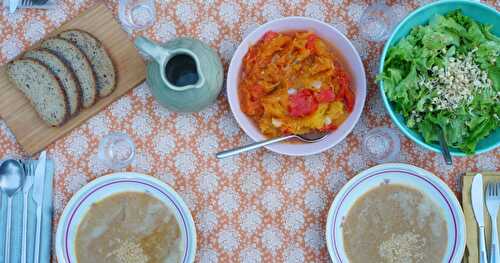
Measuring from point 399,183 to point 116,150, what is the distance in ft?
2.88

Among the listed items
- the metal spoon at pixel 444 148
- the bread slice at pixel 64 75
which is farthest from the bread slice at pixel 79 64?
the metal spoon at pixel 444 148

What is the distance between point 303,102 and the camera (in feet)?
4.93

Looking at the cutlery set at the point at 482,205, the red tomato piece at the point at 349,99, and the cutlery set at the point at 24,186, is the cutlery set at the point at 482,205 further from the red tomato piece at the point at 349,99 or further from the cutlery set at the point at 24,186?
the cutlery set at the point at 24,186

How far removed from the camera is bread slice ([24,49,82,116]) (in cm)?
160

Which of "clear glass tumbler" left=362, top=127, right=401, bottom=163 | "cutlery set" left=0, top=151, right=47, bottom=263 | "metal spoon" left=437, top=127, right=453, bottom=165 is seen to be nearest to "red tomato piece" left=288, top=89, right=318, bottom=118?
"clear glass tumbler" left=362, top=127, right=401, bottom=163

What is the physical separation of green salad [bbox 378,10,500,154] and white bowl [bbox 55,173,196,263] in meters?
0.70

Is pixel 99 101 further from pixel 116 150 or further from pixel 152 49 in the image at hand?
pixel 152 49

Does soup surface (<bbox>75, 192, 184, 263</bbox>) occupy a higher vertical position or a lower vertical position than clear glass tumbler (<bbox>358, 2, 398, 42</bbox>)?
lower

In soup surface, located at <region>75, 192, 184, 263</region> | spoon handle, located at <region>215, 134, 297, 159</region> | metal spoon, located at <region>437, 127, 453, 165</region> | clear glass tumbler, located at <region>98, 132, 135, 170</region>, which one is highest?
metal spoon, located at <region>437, 127, 453, 165</region>

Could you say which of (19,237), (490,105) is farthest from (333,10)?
(19,237)

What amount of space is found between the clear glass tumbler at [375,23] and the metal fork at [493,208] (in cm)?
56

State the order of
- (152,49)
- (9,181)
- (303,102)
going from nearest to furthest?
(152,49) < (303,102) < (9,181)

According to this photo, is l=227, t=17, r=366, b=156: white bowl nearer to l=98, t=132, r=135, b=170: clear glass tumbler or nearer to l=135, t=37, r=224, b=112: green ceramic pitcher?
l=135, t=37, r=224, b=112: green ceramic pitcher

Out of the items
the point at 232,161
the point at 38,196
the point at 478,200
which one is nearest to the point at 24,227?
the point at 38,196
